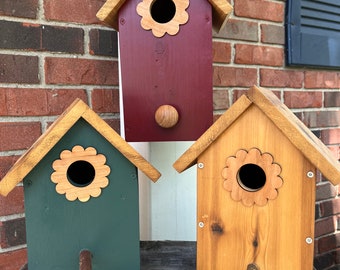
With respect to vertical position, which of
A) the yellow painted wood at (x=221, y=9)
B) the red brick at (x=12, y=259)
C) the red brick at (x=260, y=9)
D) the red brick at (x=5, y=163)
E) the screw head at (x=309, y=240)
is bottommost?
the red brick at (x=12, y=259)

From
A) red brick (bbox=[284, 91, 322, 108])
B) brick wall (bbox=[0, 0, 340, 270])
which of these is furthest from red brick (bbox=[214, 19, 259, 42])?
red brick (bbox=[284, 91, 322, 108])

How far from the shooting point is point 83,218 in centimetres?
58

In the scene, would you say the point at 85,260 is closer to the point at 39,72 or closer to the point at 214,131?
the point at 214,131

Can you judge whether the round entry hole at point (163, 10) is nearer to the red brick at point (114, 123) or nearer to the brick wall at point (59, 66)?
the brick wall at point (59, 66)

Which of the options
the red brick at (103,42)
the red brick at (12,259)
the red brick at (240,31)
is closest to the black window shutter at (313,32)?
the red brick at (240,31)

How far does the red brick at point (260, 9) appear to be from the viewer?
3.33 ft

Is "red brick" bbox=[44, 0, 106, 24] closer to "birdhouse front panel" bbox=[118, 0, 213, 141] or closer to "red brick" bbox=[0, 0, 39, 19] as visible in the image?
"red brick" bbox=[0, 0, 39, 19]

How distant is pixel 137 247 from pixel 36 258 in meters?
0.18

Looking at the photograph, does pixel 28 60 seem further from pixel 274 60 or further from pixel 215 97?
pixel 274 60

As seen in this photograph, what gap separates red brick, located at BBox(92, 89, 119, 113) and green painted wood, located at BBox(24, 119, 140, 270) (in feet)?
1.04

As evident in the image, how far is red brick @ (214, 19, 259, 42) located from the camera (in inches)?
39.2

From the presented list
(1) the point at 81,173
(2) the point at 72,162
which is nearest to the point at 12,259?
(1) the point at 81,173

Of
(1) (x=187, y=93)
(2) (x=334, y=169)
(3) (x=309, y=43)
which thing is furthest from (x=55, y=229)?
(3) (x=309, y=43)

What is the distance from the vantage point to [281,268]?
56 cm
